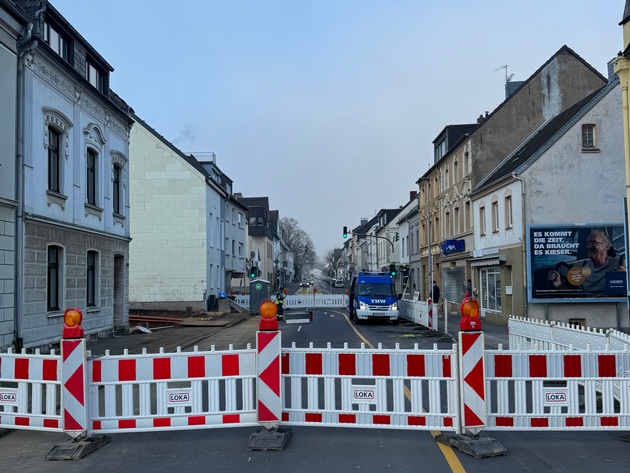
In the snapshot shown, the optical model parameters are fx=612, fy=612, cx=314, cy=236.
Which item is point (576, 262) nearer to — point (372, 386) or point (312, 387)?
point (372, 386)

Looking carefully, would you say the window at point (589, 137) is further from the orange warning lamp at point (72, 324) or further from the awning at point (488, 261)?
the orange warning lamp at point (72, 324)

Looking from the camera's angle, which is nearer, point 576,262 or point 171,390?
point 171,390

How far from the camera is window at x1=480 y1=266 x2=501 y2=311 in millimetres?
28000

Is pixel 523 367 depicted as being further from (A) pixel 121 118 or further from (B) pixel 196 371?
(A) pixel 121 118

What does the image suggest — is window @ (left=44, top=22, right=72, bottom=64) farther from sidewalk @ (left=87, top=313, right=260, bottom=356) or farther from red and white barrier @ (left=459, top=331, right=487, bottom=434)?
red and white barrier @ (left=459, top=331, right=487, bottom=434)

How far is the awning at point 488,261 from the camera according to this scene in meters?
26.8

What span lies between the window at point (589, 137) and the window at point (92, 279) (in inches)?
755

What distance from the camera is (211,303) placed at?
122ft

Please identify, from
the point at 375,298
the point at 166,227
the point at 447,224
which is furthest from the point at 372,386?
the point at 447,224

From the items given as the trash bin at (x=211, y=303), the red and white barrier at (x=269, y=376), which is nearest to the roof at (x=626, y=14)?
the red and white barrier at (x=269, y=376)

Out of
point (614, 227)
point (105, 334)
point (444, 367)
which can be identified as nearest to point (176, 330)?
point (105, 334)

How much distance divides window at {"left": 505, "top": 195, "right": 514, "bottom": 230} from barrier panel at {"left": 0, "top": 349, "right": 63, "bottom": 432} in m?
22.3

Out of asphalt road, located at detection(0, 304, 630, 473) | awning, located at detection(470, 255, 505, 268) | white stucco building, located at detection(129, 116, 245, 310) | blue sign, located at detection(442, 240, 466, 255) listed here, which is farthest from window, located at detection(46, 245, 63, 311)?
blue sign, located at detection(442, 240, 466, 255)

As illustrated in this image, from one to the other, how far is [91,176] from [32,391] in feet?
46.0
